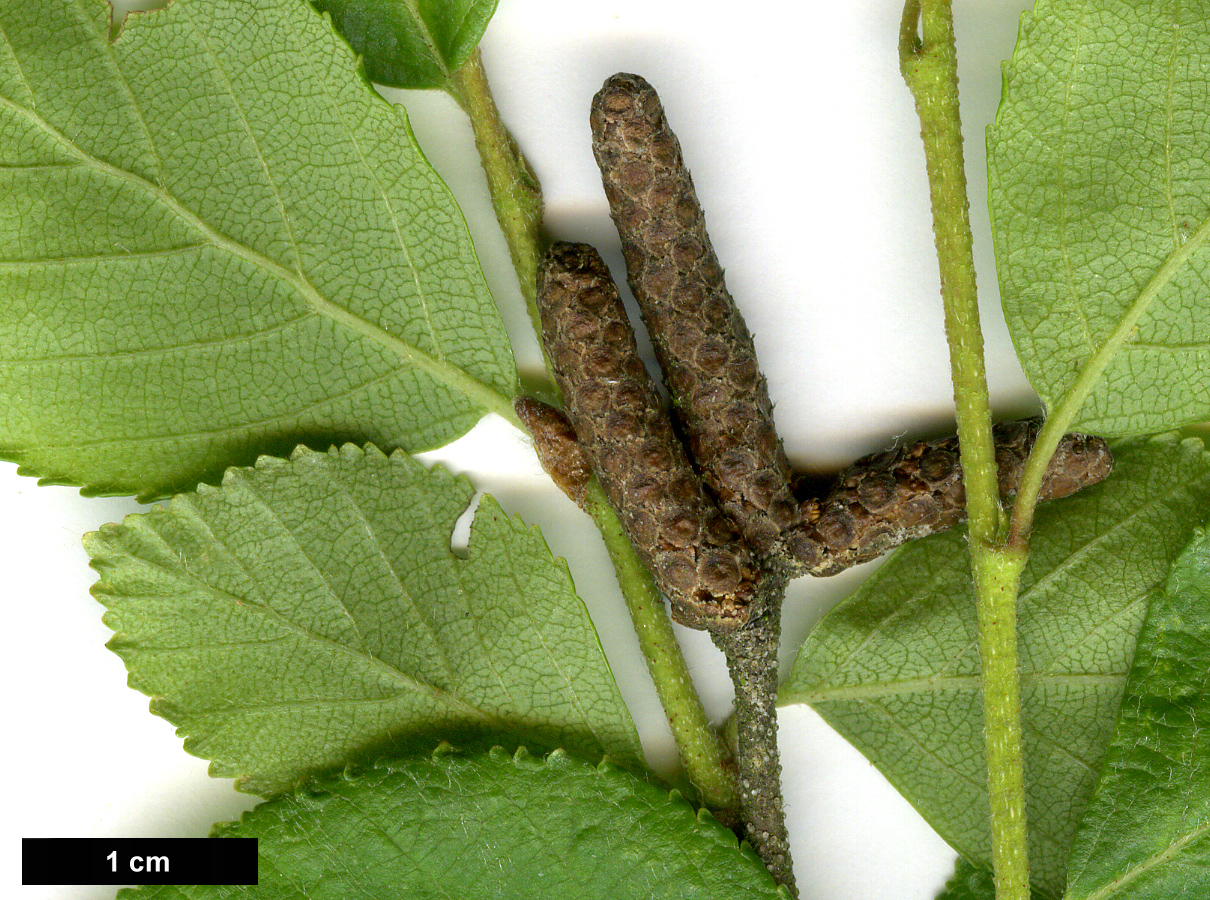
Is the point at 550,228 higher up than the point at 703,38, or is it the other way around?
the point at 703,38

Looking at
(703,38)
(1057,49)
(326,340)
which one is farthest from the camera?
(703,38)

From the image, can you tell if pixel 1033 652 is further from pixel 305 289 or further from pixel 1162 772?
pixel 305 289

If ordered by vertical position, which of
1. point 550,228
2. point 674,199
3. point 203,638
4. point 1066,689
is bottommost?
point 1066,689

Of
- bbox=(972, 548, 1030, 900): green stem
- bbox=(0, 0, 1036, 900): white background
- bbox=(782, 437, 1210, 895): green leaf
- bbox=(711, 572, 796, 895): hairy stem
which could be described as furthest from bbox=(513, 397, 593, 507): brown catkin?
bbox=(972, 548, 1030, 900): green stem

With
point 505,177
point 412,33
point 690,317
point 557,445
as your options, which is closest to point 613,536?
point 557,445

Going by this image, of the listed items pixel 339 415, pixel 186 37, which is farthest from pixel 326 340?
pixel 186 37

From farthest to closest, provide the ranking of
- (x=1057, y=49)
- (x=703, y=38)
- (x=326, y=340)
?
(x=703, y=38) → (x=326, y=340) → (x=1057, y=49)

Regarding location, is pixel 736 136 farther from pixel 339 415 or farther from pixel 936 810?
pixel 936 810
